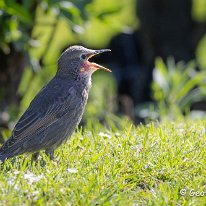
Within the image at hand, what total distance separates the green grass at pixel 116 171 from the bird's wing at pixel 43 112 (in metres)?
0.28

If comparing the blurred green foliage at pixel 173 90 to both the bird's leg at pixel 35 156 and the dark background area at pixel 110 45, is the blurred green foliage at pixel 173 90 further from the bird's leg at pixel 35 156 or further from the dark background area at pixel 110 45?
the bird's leg at pixel 35 156

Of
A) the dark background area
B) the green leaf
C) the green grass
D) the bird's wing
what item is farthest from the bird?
the dark background area

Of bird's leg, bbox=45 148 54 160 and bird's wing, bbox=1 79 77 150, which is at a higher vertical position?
bird's wing, bbox=1 79 77 150

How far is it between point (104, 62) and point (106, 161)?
8794 mm

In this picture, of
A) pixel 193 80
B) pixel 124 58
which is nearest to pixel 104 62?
pixel 124 58

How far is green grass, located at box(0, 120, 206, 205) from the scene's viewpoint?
19.5 ft

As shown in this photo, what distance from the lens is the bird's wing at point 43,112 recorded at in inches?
292

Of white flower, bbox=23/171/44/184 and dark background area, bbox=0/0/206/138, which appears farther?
dark background area, bbox=0/0/206/138

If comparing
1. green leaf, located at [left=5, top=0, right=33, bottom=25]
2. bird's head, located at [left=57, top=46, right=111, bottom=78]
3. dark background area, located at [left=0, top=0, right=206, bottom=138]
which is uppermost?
green leaf, located at [left=5, top=0, right=33, bottom=25]

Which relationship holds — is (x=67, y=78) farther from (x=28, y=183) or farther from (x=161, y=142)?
(x=28, y=183)

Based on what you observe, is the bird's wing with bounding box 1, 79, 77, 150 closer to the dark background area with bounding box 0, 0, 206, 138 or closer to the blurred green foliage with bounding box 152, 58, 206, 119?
the dark background area with bounding box 0, 0, 206, 138

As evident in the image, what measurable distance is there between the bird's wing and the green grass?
0.28 metres

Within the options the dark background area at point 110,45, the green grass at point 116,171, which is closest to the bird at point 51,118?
the green grass at point 116,171

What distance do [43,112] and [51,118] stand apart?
0.33 ft
